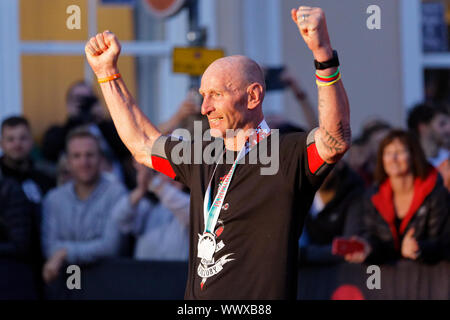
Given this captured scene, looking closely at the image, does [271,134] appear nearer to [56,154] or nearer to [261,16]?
[56,154]

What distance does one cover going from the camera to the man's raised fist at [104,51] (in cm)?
396

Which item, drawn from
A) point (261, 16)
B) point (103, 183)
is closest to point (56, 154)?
point (103, 183)

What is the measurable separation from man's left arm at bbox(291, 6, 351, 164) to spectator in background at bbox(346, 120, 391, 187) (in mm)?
4321

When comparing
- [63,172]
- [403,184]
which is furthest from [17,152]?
[403,184]

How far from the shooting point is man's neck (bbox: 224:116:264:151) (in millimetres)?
3723

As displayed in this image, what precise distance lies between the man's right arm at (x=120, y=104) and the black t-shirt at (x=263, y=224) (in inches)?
22.9

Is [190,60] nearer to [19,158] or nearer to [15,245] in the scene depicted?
[19,158]

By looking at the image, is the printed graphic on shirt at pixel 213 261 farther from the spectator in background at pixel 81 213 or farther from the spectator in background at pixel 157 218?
the spectator in background at pixel 81 213

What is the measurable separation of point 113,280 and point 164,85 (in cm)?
373

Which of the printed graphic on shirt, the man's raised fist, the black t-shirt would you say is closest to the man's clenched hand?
the black t-shirt

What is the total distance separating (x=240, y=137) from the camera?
3.72m

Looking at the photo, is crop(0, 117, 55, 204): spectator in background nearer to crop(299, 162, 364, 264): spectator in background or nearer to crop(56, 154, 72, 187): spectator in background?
crop(56, 154, 72, 187): spectator in background

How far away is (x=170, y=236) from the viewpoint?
6.89 m

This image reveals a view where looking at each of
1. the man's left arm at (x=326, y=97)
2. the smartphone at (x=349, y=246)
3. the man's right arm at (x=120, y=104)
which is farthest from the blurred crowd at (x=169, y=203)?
the man's left arm at (x=326, y=97)
